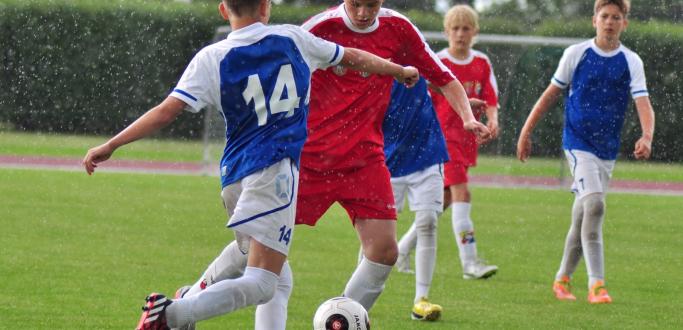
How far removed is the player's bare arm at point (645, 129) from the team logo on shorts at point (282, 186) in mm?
3761

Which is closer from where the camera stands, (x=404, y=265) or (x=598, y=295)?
(x=598, y=295)

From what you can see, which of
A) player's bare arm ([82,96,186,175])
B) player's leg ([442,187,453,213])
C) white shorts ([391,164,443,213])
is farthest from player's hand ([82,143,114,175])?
player's leg ([442,187,453,213])

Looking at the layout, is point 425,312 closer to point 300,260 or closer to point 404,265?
point 404,265

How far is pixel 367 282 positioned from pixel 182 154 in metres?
23.1

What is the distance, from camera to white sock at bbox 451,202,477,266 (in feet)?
34.4

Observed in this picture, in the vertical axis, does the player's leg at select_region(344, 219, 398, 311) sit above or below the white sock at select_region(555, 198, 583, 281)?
above

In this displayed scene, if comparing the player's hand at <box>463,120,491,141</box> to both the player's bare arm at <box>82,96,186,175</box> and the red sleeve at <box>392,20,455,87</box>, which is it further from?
the player's bare arm at <box>82,96,186,175</box>

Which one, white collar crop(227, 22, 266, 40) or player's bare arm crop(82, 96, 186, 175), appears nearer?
player's bare arm crop(82, 96, 186, 175)

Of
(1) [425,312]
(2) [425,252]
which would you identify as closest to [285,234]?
(1) [425,312]

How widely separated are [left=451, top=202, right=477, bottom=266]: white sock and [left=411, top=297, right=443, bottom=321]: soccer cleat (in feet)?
8.46

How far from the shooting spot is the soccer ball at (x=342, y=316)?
6.06 meters

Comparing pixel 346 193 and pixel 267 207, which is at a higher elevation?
pixel 267 207

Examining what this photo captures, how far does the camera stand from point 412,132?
8.58 metres

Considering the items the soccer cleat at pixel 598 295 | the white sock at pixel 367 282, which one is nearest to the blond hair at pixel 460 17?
the soccer cleat at pixel 598 295
